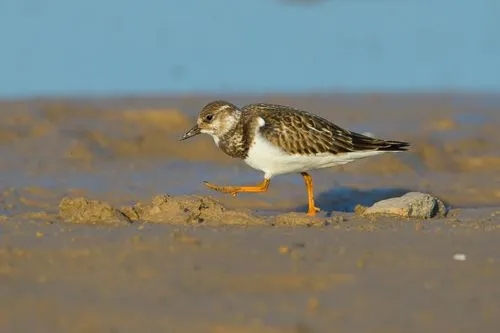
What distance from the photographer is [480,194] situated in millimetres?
11328

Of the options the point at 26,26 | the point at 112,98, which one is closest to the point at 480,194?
the point at 112,98

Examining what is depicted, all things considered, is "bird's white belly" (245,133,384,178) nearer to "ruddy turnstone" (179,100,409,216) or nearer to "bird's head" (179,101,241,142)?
"ruddy turnstone" (179,100,409,216)

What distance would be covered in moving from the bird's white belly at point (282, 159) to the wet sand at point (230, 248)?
628mm

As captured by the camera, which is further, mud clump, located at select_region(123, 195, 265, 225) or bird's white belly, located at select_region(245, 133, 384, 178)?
bird's white belly, located at select_region(245, 133, 384, 178)

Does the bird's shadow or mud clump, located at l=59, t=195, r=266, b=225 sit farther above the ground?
mud clump, located at l=59, t=195, r=266, b=225

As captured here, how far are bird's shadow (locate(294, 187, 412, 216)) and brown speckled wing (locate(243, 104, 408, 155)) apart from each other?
3.89ft

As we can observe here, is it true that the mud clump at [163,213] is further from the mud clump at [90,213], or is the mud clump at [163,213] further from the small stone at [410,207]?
the small stone at [410,207]

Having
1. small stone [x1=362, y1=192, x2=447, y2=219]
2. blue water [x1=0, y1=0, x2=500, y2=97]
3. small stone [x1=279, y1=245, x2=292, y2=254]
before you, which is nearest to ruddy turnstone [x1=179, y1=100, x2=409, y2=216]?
small stone [x1=362, y1=192, x2=447, y2=219]

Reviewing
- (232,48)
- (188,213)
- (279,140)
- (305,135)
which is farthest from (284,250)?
(232,48)

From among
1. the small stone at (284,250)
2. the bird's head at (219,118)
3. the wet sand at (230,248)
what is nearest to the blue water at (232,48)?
the wet sand at (230,248)

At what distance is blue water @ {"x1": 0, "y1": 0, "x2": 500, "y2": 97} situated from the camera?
15891mm

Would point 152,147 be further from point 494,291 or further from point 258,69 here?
point 494,291

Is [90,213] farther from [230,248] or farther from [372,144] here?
[372,144]

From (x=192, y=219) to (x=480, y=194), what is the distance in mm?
3809
